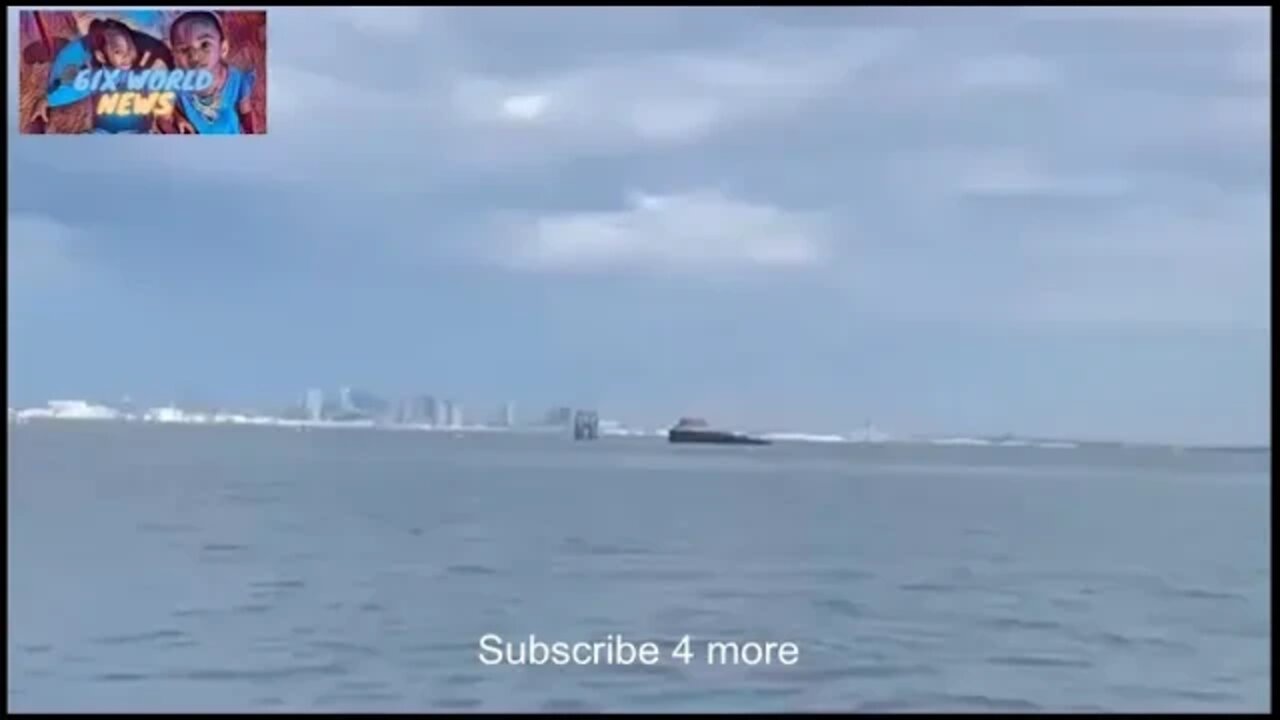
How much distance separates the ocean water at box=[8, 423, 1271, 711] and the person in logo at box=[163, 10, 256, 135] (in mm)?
6713

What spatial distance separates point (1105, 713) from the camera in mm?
18938

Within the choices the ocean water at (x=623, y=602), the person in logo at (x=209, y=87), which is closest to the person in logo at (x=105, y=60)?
the person in logo at (x=209, y=87)

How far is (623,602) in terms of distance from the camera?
28078mm

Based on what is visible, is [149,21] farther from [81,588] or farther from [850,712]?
[81,588]

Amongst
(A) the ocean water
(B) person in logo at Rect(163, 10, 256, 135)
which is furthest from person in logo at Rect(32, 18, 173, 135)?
(A) the ocean water

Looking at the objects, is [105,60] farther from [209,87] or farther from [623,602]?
[623,602]

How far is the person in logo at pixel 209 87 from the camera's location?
14.9m

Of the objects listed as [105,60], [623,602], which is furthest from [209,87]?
[623,602]

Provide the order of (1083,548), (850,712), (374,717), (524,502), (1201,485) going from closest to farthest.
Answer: (374,717) < (850,712) < (1083,548) < (524,502) < (1201,485)

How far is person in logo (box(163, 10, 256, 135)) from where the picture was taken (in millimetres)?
14938

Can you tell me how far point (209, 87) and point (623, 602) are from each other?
1536cm

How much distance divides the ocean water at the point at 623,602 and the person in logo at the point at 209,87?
6.71m

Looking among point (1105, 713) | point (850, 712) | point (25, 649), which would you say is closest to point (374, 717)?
point (850, 712)

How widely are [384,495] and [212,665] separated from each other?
45307mm
